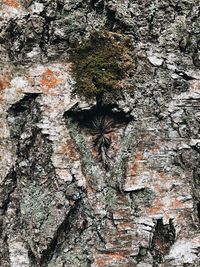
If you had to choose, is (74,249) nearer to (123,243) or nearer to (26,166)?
(123,243)

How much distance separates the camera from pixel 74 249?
5.74 metres

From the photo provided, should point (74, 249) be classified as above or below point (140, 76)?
below

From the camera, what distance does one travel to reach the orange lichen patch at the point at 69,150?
5.96m

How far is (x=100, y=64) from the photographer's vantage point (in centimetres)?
621

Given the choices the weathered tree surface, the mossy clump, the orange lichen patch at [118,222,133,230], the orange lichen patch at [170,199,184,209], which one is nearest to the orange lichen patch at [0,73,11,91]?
the weathered tree surface

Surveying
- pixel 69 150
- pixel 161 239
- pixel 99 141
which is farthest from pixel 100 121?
pixel 161 239

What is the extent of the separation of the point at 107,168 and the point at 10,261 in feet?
4.56

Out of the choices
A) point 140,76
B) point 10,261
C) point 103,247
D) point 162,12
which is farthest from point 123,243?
point 162,12

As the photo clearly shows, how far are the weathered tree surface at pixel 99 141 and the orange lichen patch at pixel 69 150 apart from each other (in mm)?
25

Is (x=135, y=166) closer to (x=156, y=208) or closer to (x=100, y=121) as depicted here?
(x=156, y=208)

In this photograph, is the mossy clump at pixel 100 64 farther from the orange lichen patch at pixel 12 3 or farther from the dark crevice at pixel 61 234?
the dark crevice at pixel 61 234

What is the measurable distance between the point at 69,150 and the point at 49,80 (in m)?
0.84

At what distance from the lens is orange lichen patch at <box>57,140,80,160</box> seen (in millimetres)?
5965

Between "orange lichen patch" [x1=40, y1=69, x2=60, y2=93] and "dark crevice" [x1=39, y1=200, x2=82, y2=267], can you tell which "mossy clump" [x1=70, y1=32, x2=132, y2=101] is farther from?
"dark crevice" [x1=39, y1=200, x2=82, y2=267]
